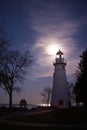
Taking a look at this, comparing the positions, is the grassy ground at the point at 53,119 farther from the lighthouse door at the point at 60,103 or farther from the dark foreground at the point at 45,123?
the lighthouse door at the point at 60,103

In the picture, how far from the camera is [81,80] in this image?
185 feet

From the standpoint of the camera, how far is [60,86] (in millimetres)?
63250

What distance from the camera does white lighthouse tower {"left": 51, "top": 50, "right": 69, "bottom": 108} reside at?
62.6 m

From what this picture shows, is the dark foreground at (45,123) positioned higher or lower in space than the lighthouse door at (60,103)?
lower

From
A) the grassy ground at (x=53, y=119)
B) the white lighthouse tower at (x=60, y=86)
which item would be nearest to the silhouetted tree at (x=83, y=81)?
the white lighthouse tower at (x=60, y=86)

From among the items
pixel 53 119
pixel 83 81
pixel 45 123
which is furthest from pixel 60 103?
pixel 45 123

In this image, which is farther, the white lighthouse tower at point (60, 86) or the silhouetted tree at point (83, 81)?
the white lighthouse tower at point (60, 86)

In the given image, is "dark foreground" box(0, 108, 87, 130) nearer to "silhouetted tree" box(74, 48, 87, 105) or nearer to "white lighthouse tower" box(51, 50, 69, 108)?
"silhouetted tree" box(74, 48, 87, 105)

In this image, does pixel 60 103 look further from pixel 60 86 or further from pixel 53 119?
pixel 53 119

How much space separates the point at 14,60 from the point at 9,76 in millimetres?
3181

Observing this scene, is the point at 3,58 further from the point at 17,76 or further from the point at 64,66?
the point at 64,66

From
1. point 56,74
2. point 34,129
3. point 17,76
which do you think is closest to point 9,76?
point 17,76

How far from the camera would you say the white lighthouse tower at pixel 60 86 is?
205 ft

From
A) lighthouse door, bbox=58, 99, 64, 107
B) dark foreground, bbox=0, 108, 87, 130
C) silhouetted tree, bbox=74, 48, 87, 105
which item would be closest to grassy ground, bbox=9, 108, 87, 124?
dark foreground, bbox=0, 108, 87, 130
